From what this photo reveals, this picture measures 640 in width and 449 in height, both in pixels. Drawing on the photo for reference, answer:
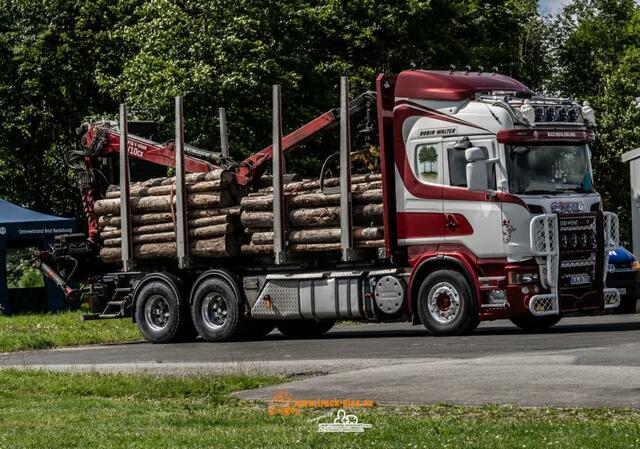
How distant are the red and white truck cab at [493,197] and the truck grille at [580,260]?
1 centimetres

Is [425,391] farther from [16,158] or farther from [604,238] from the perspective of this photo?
[16,158]

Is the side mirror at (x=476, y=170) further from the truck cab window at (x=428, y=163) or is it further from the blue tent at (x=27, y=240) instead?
the blue tent at (x=27, y=240)

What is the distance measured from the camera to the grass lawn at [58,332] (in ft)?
83.9

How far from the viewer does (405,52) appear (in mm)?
47625

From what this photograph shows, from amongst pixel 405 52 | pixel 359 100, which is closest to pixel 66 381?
pixel 359 100

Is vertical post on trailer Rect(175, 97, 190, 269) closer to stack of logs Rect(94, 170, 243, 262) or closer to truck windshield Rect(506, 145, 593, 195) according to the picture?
stack of logs Rect(94, 170, 243, 262)

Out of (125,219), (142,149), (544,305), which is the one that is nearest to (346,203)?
(544,305)

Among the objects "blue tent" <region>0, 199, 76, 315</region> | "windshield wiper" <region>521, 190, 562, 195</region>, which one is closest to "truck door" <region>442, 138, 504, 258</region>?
"windshield wiper" <region>521, 190, 562, 195</region>

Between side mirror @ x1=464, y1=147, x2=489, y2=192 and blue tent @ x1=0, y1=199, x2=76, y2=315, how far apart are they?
17338mm

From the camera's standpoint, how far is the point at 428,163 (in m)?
21.7

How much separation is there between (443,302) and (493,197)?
1.73m

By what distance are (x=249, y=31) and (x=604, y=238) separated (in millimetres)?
21289

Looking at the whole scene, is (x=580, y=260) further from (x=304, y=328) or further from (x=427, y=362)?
(x=427, y=362)

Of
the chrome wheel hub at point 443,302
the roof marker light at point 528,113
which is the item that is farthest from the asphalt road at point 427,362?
the roof marker light at point 528,113
